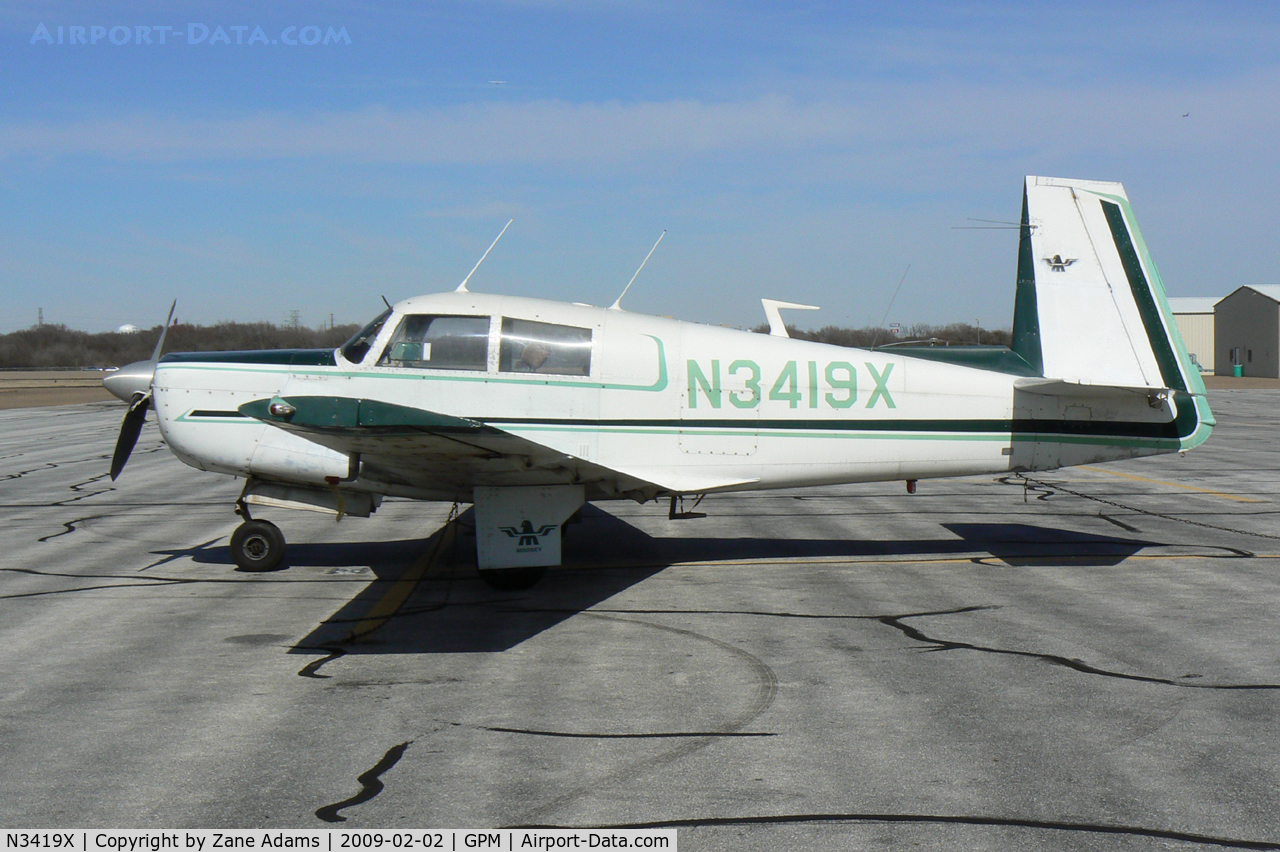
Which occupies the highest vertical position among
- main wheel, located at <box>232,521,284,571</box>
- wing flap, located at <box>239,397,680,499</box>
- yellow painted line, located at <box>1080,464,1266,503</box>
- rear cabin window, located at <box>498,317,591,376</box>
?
rear cabin window, located at <box>498,317,591,376</box>

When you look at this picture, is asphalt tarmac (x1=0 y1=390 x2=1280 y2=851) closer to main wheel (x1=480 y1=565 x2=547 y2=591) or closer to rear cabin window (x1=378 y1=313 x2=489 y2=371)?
main wheel (x1=480 y1=565 x2=547 y2=591)

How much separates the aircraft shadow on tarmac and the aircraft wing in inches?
33.9

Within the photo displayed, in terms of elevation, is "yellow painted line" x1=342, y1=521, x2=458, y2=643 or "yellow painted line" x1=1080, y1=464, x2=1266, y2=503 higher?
"yellow painted line" x1=1080, y1=464, x2=1266, y2=503

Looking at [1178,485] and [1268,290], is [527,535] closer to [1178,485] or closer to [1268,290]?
[1178,485]

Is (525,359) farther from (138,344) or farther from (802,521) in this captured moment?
(138,344)

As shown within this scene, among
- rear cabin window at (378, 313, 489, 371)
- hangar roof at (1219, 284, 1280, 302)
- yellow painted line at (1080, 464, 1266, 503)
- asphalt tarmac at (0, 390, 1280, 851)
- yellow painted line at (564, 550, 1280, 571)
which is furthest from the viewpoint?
hangar roof at (1219, 284, 1280, 302)

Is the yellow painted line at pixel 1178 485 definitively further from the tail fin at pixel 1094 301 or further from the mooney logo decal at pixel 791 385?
the mooney logo decal at pixel 791 385

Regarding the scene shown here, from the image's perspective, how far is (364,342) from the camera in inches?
Answer: 321

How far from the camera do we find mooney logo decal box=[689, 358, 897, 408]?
8320mm

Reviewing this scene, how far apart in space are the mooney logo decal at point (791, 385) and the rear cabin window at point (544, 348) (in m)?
0.95

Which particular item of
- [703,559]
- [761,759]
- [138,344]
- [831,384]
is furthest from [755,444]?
[138,344]

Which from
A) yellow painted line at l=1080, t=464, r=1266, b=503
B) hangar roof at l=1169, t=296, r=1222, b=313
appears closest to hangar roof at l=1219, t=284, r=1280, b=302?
hangar roof at l=1169, t=296, r=1222, b=313

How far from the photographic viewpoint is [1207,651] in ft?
20.1

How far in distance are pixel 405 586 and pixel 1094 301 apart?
6.50m
